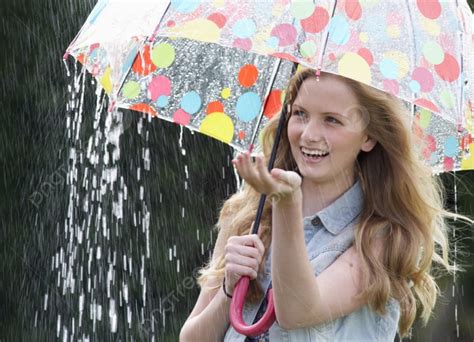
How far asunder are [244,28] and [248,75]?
2.15 ft

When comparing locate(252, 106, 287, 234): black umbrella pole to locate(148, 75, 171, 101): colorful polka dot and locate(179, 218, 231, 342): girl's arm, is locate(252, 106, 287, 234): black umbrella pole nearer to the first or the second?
locate(179, 218, 231, 342): girl's arm

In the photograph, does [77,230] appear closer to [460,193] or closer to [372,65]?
[460,193]

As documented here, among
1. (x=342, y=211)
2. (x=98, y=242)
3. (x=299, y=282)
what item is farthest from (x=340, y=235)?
(x=98, y=242)

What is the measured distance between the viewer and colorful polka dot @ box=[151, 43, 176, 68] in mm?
4047

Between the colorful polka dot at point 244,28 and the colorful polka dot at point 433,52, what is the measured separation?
1.64ft

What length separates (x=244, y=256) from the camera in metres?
3.30

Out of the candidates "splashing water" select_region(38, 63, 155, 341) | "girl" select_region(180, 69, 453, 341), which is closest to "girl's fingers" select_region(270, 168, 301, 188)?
"girl" select_region(180, 69, 453, 341)

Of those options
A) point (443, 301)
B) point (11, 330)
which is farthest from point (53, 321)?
point (443, 301)

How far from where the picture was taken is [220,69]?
4.07m

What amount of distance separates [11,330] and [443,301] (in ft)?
10.8

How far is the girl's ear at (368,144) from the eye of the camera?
3.55m

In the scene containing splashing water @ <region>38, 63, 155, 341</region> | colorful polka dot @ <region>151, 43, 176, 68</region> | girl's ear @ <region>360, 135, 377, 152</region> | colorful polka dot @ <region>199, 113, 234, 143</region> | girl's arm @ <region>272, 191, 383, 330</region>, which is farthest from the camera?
splashing water @ <region>38, 63, 155, 341</region>

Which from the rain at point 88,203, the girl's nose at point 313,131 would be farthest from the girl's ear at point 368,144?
the rain at point 88,203

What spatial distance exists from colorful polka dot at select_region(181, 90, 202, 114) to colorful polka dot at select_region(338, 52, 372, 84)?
33.5 inches
